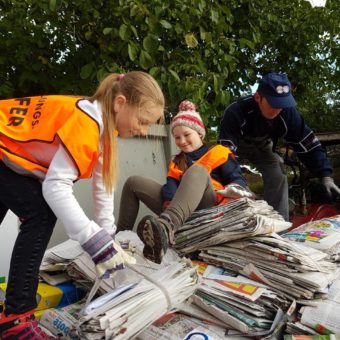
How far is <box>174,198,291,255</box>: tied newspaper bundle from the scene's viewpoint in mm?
1678

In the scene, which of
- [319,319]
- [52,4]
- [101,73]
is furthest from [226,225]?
[52,4]

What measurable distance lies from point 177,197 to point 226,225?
0.79ft

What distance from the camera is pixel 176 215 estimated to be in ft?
5.61

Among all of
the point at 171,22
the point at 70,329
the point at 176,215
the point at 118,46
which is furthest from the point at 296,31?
the point at 70,329

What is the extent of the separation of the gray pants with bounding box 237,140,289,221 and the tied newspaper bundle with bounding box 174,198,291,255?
0.90 m

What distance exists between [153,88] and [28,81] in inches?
81.4

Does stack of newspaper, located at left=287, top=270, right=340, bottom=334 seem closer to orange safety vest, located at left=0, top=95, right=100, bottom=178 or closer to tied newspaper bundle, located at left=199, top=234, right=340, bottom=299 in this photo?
tied newspaper bundle, located at left=199, top=234, right=340, bottom=299

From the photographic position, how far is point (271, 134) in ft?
8.96

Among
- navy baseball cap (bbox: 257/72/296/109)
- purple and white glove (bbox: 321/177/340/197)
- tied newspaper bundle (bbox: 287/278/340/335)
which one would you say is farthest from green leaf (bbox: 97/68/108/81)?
tied newspaper bundle (bbox: 287/278/340/335)

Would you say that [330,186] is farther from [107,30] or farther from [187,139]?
[107,30]

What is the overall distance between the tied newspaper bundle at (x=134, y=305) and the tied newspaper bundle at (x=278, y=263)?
0.32 metres

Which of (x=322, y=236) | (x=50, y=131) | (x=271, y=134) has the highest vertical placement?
(x=50, y=131)

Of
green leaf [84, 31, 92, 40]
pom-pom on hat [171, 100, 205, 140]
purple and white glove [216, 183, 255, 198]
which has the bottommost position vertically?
purple and white glove [216, 183, 255, 198]

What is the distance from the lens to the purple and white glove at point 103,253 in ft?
4.03
